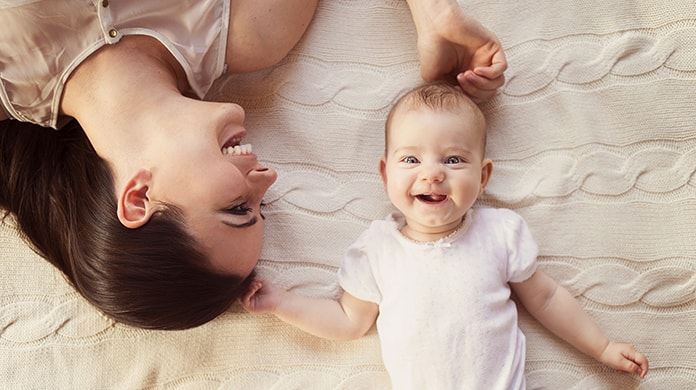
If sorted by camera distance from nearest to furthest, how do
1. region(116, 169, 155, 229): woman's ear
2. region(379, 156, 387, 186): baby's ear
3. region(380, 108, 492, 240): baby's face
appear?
region(116, 169, 155, 229): woman's ear
region(380, 108, 492, 240): baby's face
region(379, 156, 387, 186): baby's ear

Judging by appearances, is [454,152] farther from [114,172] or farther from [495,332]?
[114,172]

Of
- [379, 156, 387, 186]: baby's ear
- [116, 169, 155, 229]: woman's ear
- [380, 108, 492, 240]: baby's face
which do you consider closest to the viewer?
[116, 169, 155, 229]: woman's ear

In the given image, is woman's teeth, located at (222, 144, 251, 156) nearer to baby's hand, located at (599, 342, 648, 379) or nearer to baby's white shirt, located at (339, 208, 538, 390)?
baby's white shirt, located at (339, 208, 538, 390)

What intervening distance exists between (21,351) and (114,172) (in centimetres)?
47

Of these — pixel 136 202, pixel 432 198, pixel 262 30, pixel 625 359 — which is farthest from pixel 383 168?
pixel 625 359

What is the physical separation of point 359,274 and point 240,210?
28cm

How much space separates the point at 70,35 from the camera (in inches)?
44.6

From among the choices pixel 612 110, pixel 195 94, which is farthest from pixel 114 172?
pixel 612 110

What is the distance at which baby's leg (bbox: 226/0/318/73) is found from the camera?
1.25 m

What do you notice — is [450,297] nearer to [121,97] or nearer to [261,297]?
[261,297]

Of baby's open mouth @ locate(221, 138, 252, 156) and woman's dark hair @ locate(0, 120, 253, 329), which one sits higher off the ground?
baby's open mouth @ locate(221, 138, 252, 156)

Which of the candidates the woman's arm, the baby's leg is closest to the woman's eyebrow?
the baby's leg

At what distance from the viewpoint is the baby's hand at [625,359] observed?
49.2 inches

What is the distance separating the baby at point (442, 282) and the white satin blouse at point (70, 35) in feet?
1.31
